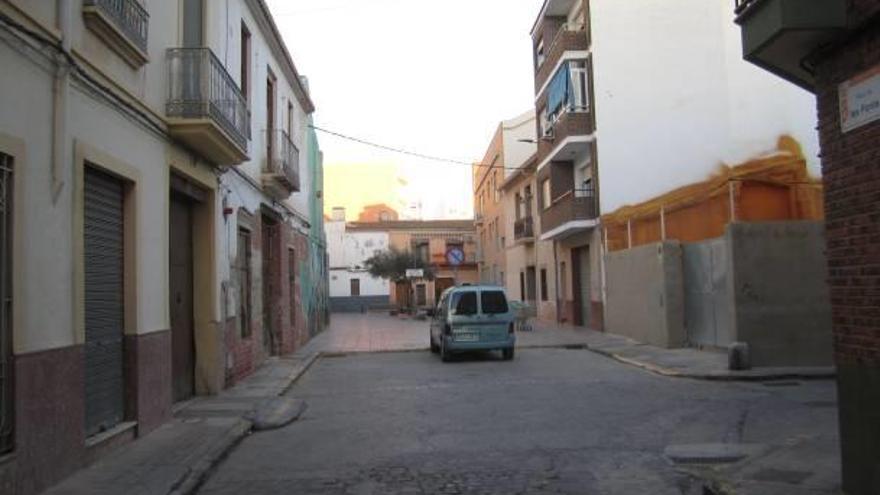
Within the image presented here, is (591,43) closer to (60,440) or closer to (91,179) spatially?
(91,179)

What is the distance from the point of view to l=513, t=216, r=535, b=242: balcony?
38.7 m

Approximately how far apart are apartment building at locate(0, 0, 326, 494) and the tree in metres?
35.5

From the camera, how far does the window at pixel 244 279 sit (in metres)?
15.8

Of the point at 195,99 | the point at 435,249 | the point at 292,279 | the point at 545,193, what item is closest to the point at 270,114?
the point at 292,279

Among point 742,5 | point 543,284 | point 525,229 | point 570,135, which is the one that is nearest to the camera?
point 742,5

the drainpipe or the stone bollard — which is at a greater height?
the drainpipe

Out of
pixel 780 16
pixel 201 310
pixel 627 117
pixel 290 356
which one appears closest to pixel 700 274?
pixel 627 117

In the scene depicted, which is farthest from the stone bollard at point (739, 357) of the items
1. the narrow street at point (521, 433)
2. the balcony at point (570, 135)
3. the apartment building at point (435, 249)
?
the apartment building at point (435, 249)

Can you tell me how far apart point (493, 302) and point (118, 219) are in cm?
1158

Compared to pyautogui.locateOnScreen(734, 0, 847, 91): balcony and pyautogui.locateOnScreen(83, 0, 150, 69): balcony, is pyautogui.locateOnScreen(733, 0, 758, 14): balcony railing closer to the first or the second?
pyautogui.locateOnScreen(734, 0, 847, 91): balcony

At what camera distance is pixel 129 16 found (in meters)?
9.20

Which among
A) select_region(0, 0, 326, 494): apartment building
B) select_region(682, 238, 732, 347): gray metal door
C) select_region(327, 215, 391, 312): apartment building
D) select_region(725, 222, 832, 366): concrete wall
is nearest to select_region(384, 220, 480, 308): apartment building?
select_region(327, 215, 391, 312): apartment building

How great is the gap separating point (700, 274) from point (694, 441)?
432 inches

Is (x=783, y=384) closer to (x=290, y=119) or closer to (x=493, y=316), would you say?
(x=493, y=316)
